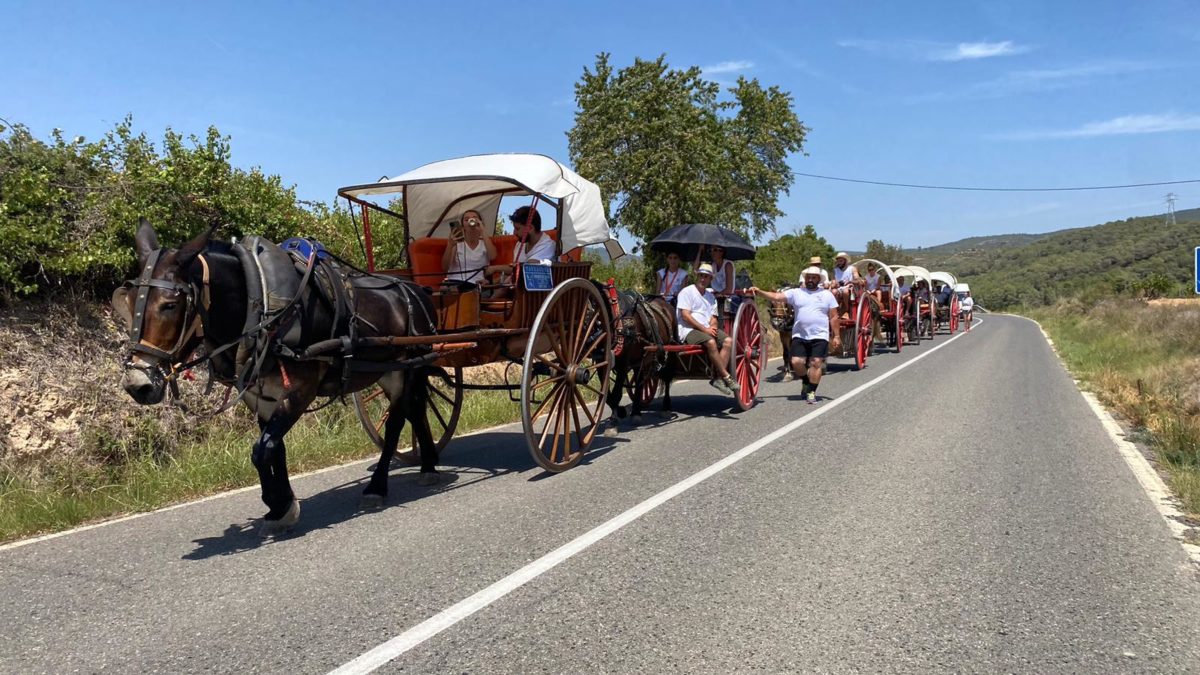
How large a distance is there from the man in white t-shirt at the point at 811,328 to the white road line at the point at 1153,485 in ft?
11.4

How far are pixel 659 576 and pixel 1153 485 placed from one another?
4.79 metres

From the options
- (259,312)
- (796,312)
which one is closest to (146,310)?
(259,312)

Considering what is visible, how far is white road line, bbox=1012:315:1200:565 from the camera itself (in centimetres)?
529

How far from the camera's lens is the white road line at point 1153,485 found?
5.29 meters

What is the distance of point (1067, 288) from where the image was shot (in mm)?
79688

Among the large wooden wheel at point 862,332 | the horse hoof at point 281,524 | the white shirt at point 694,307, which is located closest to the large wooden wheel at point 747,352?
the white shirt at point 694,307

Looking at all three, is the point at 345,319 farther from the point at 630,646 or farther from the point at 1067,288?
the point at 1067,288

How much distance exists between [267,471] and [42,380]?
409cm

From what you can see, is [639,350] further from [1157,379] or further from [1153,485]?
[1157,379]

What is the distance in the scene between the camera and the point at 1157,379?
42.9 ft

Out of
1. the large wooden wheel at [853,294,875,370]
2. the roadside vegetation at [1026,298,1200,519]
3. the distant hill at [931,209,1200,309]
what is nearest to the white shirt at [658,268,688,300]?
the roadside vegetation at [1026,298,1200,519]

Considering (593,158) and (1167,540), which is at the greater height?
(593,158)

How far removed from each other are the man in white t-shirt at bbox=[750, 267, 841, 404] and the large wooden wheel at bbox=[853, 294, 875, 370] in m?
4.96

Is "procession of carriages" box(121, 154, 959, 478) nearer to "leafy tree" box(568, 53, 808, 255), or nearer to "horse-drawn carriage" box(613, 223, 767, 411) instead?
"horse-drawn carriage" box(613, 223, 767, 411)
